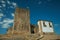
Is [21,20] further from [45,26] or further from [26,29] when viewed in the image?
[45,26]

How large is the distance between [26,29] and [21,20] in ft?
7.04

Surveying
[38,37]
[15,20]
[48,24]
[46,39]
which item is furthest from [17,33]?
[48,24]

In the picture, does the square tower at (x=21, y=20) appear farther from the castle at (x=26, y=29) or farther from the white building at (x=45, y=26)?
the white building at (x=45, y=26)

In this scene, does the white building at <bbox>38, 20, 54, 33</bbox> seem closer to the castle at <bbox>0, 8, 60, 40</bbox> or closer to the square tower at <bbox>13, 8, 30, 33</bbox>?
the castle at <bbox>0, 8, 60, 40</bbox>

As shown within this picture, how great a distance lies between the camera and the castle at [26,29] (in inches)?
659

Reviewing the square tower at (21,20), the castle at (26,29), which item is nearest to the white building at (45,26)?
the castle at (26,29)

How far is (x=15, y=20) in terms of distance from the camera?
64.6 ft

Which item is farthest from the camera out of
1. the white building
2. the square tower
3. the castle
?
the white building

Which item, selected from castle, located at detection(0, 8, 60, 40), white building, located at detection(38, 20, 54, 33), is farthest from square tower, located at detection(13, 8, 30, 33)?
white building, located at detection(38, 20, 54, 33)

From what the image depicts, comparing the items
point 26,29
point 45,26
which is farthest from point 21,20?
point 45,26

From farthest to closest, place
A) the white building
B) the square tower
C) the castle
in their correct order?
1. the white building
2. the square tower
3. the castle

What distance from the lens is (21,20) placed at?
790 inches

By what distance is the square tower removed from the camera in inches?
753

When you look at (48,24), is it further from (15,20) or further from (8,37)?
(8,37)
